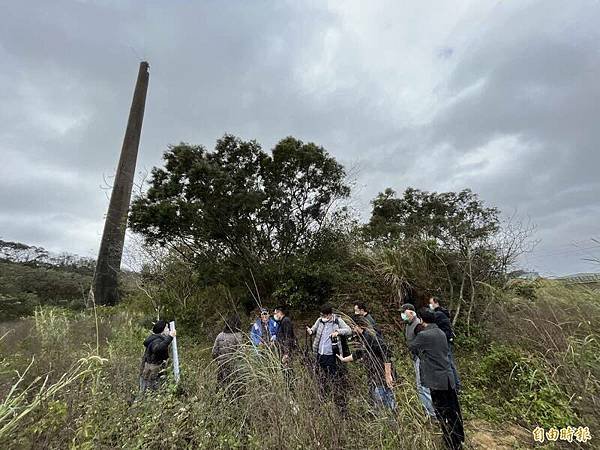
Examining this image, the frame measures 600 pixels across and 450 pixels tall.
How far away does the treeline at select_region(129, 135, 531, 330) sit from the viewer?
743 cm

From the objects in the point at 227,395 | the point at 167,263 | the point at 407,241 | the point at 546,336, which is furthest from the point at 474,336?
the point at 167,263

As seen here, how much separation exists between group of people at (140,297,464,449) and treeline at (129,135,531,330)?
2837 millimetres

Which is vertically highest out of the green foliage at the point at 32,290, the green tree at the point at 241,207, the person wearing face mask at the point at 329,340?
the green tree at the point at 241,207

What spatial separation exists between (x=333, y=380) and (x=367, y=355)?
1.70ft

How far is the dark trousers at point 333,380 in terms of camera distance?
2.70m

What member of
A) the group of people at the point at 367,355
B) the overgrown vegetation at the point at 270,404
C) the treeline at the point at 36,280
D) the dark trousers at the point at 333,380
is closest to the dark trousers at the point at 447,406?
the group of people at the point at 367,355

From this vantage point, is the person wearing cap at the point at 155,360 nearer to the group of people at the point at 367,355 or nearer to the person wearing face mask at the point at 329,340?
the group of people at the point at 367,355

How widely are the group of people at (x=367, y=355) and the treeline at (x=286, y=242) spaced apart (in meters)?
2.84

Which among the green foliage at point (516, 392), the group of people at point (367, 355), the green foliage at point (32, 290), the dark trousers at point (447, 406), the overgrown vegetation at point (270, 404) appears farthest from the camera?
the green foliage at point (32, 290)

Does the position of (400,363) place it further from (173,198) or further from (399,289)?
(173,198)

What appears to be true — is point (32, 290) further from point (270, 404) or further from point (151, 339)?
point (270, 404)

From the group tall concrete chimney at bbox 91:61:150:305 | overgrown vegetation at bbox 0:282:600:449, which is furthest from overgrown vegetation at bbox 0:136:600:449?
tall concrete chimney at bbox 91:61:150:305

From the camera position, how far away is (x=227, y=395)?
9.32 ft

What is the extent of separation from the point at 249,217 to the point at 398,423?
6.20 meters
